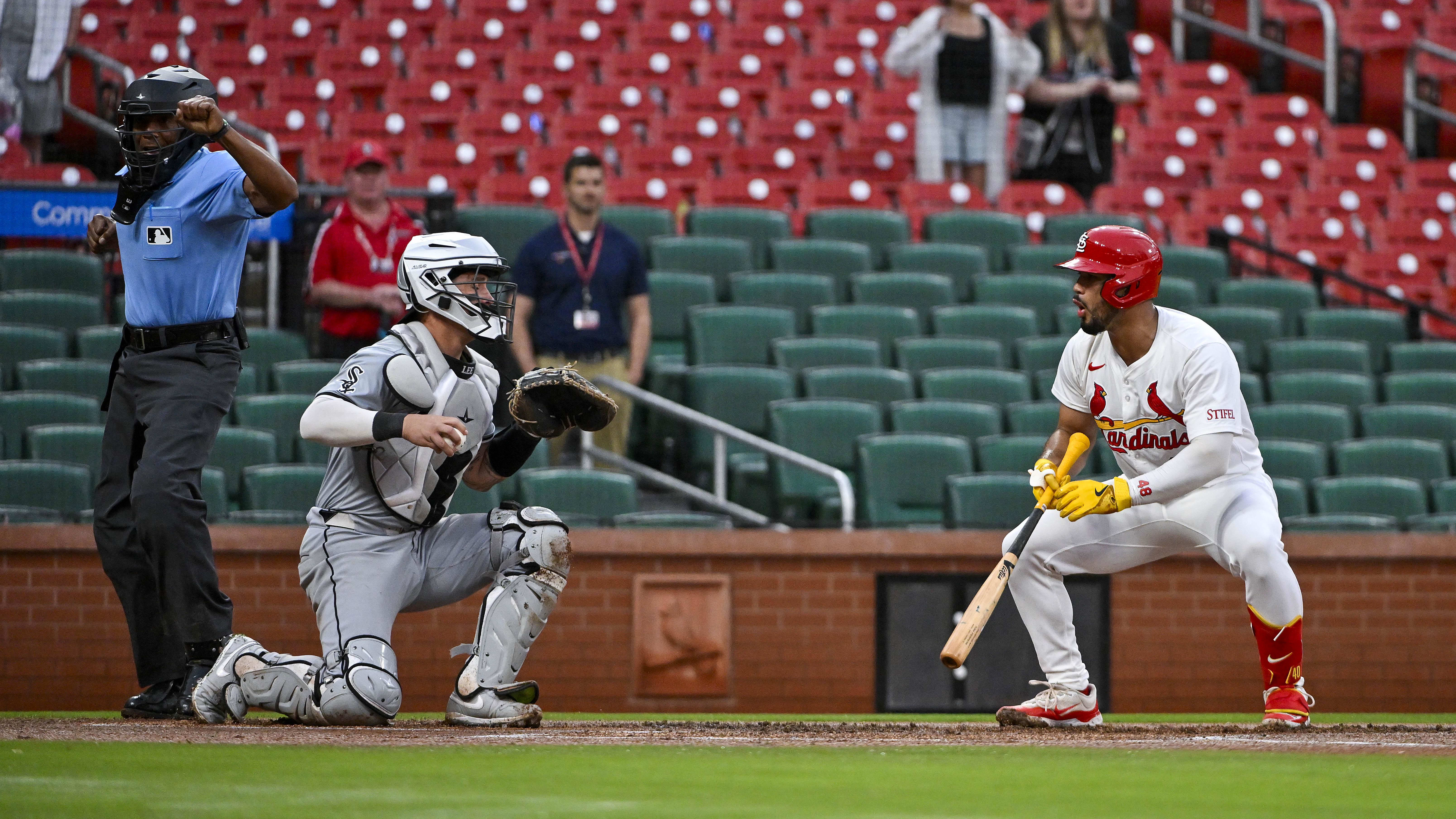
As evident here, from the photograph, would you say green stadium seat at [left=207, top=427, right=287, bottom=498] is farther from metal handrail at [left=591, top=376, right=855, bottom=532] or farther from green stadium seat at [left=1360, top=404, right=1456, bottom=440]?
green stadium seat at [left=1360, top=404, right=1456, bottom=440]

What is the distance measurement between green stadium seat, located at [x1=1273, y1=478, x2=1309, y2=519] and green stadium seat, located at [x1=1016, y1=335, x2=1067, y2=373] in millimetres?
1696

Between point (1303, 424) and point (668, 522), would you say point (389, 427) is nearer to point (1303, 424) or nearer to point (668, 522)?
point (668, 522)

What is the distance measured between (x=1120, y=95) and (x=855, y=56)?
3.44 meters

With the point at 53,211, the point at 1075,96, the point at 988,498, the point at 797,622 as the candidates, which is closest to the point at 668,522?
the point at 797,622

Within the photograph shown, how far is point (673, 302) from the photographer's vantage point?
9938 mm

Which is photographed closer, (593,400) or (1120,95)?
(593,400)

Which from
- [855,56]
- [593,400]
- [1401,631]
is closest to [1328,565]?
[1401,631]

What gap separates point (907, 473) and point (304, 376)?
3.04 m

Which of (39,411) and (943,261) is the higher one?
(943,261)

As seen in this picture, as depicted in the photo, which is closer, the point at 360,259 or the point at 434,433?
the point at 434,433

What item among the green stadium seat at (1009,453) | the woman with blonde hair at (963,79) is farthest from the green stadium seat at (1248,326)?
the woman with blonde hair at (963,79)

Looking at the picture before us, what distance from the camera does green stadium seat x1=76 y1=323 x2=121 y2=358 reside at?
28.7 feet

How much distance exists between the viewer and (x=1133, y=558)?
18.8 feet

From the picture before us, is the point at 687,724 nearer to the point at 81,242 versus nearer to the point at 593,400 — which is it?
the point at 593,400
